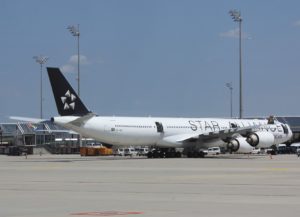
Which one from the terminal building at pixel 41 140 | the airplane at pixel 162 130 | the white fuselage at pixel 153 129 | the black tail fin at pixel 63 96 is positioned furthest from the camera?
the terminal building at pixel 41 140

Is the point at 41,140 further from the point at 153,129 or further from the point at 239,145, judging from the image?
the point at 239,145

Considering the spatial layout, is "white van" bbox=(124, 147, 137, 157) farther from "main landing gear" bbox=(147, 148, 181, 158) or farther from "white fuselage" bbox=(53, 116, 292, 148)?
"white fuselage" bbox=(53, 116, 292, 148)

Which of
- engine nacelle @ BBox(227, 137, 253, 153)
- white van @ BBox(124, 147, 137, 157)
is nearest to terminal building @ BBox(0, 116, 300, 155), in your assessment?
white van @ BBox(124, 147, 137, 157)

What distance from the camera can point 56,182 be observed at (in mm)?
27000

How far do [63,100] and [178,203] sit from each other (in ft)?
128

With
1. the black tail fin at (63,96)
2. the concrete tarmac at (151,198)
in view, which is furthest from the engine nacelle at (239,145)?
the concrete tarmac at (151,198)

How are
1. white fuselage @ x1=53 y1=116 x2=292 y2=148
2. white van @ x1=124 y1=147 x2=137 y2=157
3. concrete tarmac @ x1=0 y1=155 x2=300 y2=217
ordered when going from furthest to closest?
white van @ x1=124 y1=147 x2=137 y2=157 → white fuselage @ x1=53 y1=116 x2=292 y2=148 → concrete tarmac @ x1=0 y1=155 x2=300 y2=217

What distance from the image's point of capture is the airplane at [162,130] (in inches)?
2186

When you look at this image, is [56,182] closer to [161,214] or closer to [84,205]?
[84,205]

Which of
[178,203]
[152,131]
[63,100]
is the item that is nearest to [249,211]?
[178,203]

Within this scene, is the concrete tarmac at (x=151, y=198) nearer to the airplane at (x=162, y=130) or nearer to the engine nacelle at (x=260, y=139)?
the airplane at (x=162, y=130)

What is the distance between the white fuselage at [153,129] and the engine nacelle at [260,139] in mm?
2435

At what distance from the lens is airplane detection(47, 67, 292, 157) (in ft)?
182

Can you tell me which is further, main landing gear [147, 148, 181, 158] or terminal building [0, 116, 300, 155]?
terminal building [0, 116, 300, 155]
